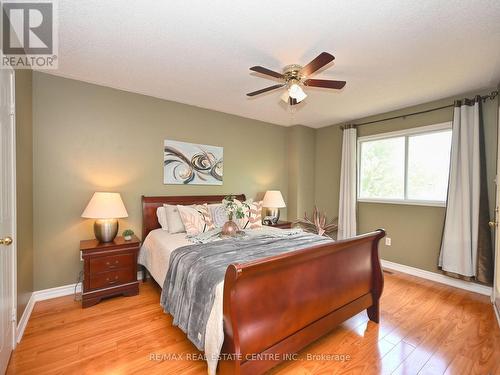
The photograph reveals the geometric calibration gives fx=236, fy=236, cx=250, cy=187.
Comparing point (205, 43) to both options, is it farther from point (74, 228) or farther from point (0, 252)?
point (74, 228)

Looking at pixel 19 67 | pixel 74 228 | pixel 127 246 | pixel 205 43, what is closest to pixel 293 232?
pixel 127 246

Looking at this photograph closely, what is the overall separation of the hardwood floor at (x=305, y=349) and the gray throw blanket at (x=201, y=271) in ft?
0.88

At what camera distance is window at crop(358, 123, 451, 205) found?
3.36m

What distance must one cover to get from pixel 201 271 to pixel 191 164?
2.16m

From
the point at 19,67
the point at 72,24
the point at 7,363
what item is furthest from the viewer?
the point at 19,67

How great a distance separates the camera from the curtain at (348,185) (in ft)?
13.8

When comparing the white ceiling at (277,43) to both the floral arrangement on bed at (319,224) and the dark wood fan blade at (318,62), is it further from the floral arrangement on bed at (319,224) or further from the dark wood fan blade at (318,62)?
the floral arrangement on bed at (319,224)

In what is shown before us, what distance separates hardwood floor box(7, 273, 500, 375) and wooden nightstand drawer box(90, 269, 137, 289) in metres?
0.20

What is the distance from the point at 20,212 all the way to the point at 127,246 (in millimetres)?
987

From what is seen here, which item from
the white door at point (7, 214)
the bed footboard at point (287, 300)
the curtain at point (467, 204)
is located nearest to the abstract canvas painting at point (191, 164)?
the white door at point (7, 214)

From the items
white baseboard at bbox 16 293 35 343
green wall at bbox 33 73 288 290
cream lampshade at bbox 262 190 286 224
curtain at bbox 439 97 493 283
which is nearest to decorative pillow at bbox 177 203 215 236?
green wall at bbox 33 73 288 290

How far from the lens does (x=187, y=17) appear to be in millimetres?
1737

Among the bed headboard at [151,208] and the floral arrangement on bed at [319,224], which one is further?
the floral arrangement on bed at [319,224]

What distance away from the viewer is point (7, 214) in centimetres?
167
